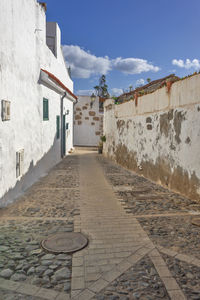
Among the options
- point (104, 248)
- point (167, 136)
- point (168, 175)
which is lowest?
point (104, 248)

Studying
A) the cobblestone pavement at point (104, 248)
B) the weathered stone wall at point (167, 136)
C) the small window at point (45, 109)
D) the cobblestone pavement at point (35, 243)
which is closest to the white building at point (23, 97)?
the small window at point (45, 109)

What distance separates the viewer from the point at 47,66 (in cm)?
927

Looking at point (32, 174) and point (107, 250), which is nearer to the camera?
point (107, 250)

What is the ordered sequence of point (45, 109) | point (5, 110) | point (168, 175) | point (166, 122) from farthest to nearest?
point (45, 109) → point (166, 122) → point (168, 175) → point (5, 110)

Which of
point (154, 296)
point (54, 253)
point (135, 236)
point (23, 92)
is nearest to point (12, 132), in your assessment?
point (23, 92)

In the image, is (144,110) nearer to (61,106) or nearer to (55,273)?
(61,106)

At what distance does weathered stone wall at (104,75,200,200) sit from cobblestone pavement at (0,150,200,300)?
2.20ft

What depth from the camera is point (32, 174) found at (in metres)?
7.44

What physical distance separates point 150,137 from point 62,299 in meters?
6.31

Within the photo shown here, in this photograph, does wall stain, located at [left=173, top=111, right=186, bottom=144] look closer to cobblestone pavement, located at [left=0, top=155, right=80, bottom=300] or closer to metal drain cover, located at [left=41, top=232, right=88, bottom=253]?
cobblestone pavement, located at [left=0, top=155, right=80, bottom=300]

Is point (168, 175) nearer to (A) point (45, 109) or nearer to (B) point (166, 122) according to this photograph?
(B) point (166, 122)

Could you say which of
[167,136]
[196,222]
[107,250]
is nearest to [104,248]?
[107,250]

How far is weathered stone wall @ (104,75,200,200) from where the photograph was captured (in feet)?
18.4

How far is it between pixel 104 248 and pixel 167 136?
4.30m
